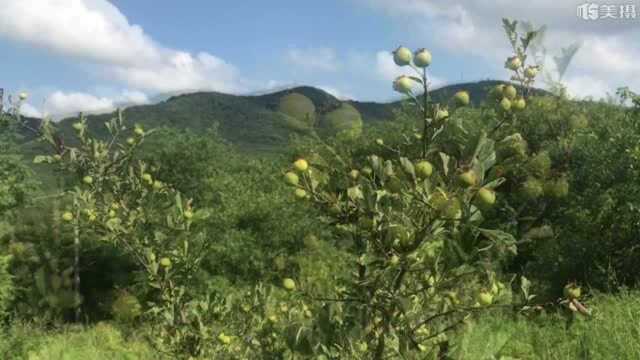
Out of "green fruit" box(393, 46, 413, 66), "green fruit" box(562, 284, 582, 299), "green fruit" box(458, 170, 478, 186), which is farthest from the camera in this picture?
"green fruit" box(562, 284, 582, 299)

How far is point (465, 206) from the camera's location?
168 cm

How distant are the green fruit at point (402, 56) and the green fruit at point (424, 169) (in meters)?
0.26

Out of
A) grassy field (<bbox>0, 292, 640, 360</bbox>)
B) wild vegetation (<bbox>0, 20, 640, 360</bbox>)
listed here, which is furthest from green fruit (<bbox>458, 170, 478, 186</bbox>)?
grassy field (<bbox>0, 292, 640, 360</bbox>)

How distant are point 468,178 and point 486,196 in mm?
73

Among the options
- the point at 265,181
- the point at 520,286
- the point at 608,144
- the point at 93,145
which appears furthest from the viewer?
the point at 265,181

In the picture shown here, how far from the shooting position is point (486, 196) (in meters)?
1.65

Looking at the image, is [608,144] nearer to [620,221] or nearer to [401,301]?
[620,221]

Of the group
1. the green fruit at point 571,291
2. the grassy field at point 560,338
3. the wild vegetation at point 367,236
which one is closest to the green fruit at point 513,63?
the wild vegetation at point 367,236

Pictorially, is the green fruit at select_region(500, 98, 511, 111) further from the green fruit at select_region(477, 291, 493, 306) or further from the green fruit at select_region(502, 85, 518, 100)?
the green fruit at select_region(477, 291, 493, 306)

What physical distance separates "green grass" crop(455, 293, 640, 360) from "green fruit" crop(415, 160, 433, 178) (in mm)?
3466

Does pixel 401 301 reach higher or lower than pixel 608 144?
higher

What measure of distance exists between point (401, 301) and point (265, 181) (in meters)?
21.8

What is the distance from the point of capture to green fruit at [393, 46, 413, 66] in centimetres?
173

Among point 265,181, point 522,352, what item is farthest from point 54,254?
point 522,352
